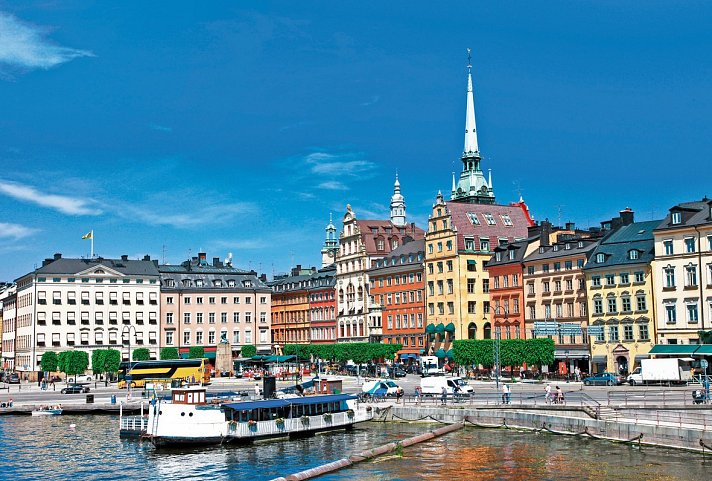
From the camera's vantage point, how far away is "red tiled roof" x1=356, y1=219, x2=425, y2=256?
14938 cm

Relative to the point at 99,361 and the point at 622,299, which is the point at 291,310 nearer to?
the point at 99,361

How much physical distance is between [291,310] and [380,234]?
30333mm

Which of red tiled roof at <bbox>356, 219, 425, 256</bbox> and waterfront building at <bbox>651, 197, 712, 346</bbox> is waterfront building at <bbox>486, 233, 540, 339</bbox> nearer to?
waterfront building at <bbox>651, 197, 712, 346</bbox>

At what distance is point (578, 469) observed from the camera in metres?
47.1

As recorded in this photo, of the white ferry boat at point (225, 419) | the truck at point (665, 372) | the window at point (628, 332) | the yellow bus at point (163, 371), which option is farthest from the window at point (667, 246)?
the yellow bus at point (163, 371)

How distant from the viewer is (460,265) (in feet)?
414

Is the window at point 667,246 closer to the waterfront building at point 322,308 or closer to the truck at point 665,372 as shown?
the truck at point 665,372

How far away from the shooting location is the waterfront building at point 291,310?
16712 centimetres

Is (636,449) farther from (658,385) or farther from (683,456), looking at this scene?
(658,385)

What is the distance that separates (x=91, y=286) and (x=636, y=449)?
112354mm

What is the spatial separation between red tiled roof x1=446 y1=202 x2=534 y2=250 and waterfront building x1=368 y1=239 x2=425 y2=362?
322 inches

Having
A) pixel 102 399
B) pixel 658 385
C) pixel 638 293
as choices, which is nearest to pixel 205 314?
pixel 102 399

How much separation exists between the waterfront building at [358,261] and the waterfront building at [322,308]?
332 cm

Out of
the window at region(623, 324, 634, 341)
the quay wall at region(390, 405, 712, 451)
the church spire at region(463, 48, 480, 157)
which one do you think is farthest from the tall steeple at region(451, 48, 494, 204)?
the quay wall at region(390, 405, 712, 451)
